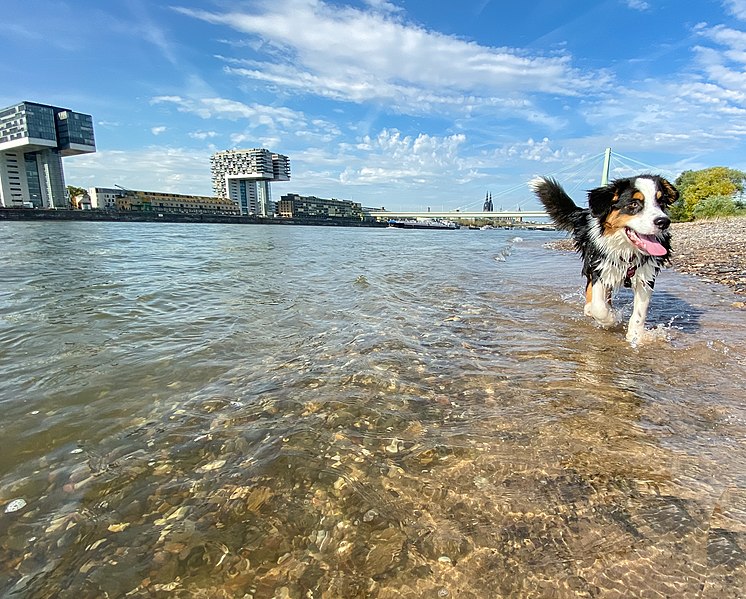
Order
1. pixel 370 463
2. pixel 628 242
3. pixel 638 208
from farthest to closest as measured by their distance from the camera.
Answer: pixel 628 242 → pixel 638 208 → pixel 370 463

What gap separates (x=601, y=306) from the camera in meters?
5.00

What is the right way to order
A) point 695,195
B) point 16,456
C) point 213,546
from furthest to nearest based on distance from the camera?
1. point 695,195
2. point 16,456
3. point 213,546

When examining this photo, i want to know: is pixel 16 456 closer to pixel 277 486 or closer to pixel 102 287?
pixel 277 486

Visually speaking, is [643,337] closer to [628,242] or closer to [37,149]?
[628,242]

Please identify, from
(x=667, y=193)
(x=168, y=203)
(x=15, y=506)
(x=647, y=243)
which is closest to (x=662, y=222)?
(x=647, y=243)

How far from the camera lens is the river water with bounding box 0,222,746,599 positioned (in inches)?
60.4

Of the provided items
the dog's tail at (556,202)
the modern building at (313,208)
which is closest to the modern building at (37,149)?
the modern building at (313,208)

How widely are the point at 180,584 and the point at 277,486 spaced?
1.97 ft

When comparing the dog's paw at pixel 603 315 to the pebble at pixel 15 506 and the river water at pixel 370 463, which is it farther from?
the pebble at pixel 15 506

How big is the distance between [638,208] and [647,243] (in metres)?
0.43

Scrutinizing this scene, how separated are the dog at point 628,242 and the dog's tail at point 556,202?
34.1 inches

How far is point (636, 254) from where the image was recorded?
14.8 ft

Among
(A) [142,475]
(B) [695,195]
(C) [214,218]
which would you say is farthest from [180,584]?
(C) [214,218]

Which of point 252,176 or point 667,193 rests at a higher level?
point 252,176
